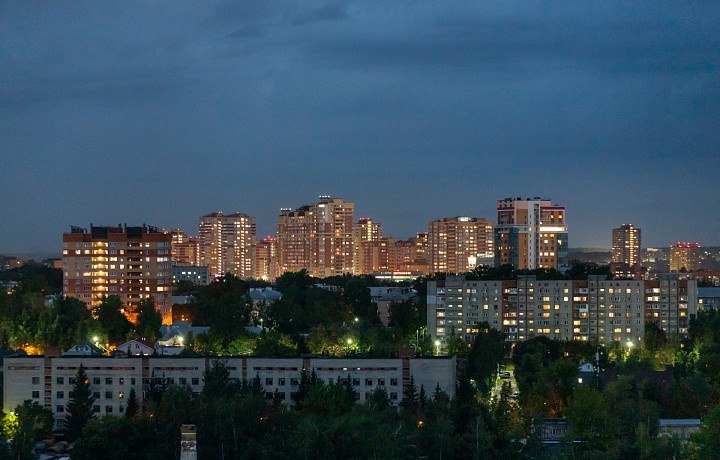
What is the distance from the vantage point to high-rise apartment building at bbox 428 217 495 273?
2341 inches

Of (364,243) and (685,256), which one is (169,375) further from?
(685,256)

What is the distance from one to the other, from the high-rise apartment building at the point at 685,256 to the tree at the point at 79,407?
219 feet

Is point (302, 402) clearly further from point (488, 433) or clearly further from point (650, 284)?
point (650, 284)

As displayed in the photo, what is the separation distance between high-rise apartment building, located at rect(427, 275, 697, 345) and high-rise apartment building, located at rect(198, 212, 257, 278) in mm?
41606

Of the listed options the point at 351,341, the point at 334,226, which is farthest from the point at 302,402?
the point at 334,226

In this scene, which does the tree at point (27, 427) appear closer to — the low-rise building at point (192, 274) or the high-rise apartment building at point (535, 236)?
the high-rise apartment building at point (535, 236)

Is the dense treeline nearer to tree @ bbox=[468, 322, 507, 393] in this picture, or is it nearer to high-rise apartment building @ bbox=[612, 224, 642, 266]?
tree @ bbox=[468, 322, 507, 393]

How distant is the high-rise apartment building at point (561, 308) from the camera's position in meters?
26.4

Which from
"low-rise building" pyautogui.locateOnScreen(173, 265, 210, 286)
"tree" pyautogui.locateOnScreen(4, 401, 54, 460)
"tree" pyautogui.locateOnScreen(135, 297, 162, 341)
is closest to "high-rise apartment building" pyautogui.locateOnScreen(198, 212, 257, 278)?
"low-rise building" pyautogui.locateOnScreen(173, 265, 210, 286)

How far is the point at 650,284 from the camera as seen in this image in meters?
26.7

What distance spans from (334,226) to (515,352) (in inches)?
1424

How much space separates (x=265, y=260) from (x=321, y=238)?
8.89 meters

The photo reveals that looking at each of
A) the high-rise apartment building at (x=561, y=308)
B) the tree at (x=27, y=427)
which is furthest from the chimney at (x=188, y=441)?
the high-rise apartment building at (x=561, y=308)

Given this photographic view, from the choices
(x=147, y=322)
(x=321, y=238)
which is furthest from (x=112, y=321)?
(x=321, y=238)
